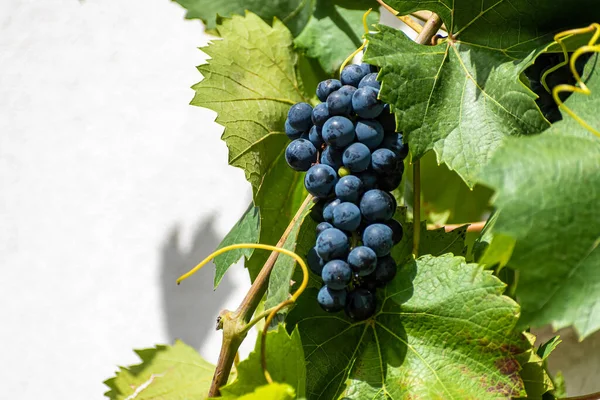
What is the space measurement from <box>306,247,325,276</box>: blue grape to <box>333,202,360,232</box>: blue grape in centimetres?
4

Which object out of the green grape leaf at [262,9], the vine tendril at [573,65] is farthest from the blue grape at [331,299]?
the green grape leaf at [262,9]

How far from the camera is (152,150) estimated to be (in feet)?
3.45

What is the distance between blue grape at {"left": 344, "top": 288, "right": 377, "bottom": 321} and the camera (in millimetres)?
547

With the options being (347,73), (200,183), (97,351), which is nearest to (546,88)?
(347,73)

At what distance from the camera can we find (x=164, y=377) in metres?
0.83

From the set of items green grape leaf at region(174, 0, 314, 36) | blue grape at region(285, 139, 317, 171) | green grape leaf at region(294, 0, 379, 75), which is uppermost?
green grape leaf at region(174, 0, 314, 36)

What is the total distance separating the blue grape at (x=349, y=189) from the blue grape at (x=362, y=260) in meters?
0.04

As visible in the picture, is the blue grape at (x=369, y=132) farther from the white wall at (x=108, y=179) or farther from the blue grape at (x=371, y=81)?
the white wall at (x=108, y=179)

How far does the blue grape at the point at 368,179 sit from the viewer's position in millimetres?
547

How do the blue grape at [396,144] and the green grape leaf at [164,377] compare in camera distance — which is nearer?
the blue grape at [396,144]

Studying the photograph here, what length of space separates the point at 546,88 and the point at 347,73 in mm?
177

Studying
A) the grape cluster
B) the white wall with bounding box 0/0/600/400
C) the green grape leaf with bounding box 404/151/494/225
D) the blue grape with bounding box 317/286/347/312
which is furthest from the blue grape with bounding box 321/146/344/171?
the white wall with bounding box 0/0/600/400

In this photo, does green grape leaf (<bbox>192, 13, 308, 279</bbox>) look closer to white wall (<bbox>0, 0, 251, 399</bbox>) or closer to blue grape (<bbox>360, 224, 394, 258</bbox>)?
blue grape (<bbox>360, 224, 394, 258</bbox>)

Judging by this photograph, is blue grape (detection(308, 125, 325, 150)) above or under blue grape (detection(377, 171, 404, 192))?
above
